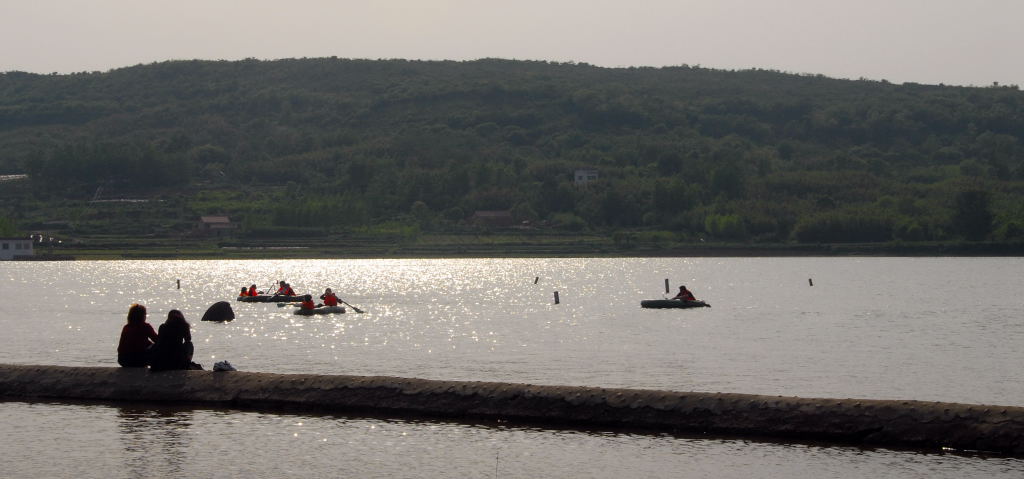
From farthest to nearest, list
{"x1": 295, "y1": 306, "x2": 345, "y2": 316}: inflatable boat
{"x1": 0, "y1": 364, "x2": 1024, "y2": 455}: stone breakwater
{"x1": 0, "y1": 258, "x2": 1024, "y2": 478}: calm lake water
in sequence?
{"x1": 295, "y1": 306, "x2": 345, "y2": 316}: inflatable boat < {"x1": 0, "y1": 364, "x2": 1024, "y2": 455}: stone breakwater < {"x1": 0, "y1": 258, "x2": 1024, "y2": 478}: calm lake water

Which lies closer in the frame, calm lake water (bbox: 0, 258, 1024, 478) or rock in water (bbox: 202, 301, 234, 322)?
calm lake water (bbox: 0, 258, 1024, 478)

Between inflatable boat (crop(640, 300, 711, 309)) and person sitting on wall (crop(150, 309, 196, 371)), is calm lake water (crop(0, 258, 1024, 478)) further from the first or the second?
person sitting on wall (crop(150, 309, 196, 371))

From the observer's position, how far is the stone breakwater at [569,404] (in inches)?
883

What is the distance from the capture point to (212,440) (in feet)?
77.8

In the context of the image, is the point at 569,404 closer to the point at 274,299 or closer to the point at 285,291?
the point at 274,299

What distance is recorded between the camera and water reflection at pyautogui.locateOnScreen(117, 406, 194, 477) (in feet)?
71.0

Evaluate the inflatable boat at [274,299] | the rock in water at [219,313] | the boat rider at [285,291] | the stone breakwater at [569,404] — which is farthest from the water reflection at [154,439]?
the boat rider at [285,291]

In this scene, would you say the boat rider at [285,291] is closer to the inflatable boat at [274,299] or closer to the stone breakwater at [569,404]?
the inflatable boat at [274,299]

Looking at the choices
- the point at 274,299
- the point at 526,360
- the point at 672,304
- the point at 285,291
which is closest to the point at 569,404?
the point at 526,360

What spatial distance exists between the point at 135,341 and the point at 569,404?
9.70 meters

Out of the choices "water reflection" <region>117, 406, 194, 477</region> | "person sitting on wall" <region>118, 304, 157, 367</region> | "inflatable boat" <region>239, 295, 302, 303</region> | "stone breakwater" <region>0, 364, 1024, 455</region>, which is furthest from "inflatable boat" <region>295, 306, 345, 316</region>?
"water reflection" <region>117, 406, 194, 477</region>

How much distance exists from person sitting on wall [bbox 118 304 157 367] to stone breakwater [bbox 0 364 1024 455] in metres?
0.34

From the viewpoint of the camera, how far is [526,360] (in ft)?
170

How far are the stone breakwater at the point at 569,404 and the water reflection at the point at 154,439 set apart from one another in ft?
2.90
